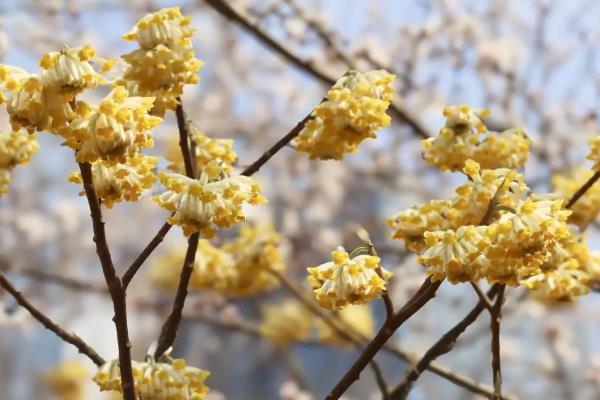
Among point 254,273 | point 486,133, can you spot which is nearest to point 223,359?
point 254,273

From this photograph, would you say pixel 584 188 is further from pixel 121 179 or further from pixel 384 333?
pixel 121 179

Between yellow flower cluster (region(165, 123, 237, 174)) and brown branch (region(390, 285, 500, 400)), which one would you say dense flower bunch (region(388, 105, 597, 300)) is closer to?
brown branch (region(390, 285, 500, 400))

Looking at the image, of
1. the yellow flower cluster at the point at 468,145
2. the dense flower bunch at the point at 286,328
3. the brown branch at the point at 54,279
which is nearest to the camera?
the yellow flower cluster at the point at 468,145

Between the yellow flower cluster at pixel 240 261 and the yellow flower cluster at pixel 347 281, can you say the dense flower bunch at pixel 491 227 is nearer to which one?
the yellow flower cluster at pixel 347 281

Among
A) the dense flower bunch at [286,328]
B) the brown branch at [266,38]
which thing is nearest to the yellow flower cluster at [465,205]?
the brown branch at [266,38]

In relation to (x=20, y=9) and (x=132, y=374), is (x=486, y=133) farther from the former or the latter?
(x=20, y=9)

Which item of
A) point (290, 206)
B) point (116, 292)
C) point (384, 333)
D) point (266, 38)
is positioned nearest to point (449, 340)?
point (384, 333)

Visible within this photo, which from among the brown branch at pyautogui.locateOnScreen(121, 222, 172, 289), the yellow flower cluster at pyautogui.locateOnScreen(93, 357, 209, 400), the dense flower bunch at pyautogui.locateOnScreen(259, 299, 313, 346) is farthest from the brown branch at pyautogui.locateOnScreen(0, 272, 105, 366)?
the dense flower bunch at pyautogui.locateOnScreen(259, 299, 313, 346)
